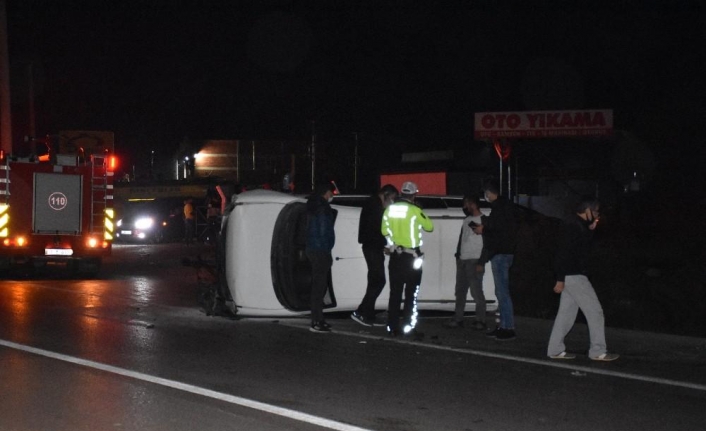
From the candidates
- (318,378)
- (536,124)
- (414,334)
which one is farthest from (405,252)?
(536,124)

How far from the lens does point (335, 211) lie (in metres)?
11.2

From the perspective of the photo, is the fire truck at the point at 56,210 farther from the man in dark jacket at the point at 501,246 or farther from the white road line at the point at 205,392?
the man in dark jacket at the point at 501,246

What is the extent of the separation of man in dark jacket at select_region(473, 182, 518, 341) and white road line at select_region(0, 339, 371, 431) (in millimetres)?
4071

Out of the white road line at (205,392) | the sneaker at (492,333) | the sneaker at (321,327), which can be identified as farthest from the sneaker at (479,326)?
the white road line at (205,392)

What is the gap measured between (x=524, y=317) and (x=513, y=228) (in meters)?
2.71

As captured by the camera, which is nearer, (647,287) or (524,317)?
(524,317)

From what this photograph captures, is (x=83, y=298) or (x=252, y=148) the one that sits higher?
(x=252, y=148)

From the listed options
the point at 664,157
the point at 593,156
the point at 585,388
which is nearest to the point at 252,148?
the point at 593,156

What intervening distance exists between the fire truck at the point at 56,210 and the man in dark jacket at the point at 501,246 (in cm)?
1084

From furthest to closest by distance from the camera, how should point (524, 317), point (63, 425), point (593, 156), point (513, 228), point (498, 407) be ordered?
point (593, 156)
point (524, 317)
point (513, 228)
point (498, 407)
point (63, 425)

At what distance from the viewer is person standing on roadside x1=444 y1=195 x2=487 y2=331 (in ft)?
36.0

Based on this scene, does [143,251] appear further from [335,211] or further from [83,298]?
[335,211]

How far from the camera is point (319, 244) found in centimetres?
1091

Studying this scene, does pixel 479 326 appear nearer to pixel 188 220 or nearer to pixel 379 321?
pixel 379 321
